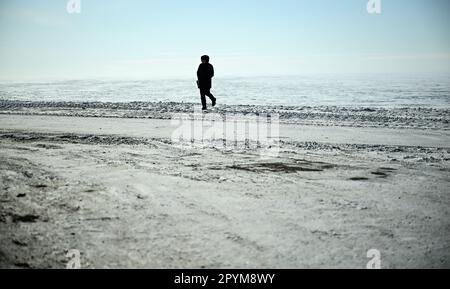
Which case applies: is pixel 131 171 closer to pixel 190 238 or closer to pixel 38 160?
pixel 38 160

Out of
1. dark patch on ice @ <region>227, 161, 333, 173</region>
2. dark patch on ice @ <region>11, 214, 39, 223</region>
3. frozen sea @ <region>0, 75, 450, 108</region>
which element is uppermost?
frozen sea @ <region>0, 75, 450, 108</region>

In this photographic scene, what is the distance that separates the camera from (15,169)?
498 cm

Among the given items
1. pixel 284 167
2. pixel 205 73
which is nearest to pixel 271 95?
pixel 205 73

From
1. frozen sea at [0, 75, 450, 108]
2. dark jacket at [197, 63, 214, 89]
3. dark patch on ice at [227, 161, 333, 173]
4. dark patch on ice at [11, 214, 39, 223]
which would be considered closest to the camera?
dark patch on ice at [11, 214, 39, 223]

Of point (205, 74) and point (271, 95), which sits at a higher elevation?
point (205, 74)

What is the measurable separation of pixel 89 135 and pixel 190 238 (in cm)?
584

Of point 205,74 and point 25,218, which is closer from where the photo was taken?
point 25,218

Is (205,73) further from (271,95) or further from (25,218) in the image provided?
(271,95)

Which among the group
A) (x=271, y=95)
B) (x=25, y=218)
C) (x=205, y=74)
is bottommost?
(x=25, y=218)

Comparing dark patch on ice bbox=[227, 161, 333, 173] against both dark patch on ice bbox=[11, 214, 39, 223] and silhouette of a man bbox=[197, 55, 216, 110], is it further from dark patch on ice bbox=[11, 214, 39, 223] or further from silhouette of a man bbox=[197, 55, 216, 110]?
silhouette of a man bbox=[197, 55, 216, 110]

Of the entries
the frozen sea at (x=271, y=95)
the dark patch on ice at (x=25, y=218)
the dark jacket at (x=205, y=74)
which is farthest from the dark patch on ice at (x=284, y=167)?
the frozen sea at (x=271, y=95)

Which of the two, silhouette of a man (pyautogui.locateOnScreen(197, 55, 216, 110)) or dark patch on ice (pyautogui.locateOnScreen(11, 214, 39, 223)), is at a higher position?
silhouette of a man (pyautogui.locateOnScreen(197, 55, 216, 110))

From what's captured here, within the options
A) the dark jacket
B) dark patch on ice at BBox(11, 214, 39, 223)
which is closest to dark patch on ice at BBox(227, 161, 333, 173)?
dark patch on ice at BBox(11, 214, 39, 223)

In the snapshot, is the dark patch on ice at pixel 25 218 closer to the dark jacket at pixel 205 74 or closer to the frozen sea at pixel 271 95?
the dark jacket at pixel 205 74
